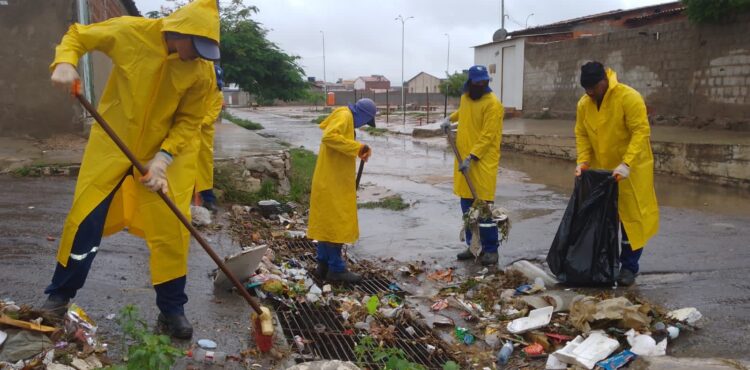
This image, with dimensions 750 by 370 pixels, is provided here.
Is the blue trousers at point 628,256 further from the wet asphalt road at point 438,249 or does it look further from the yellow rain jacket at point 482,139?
the yellow rain jacket at point 482,139

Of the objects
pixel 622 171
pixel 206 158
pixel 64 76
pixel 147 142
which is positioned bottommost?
pixel 206 158

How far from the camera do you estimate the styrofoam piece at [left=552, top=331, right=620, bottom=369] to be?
3.44 metres

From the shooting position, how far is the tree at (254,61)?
19.5m

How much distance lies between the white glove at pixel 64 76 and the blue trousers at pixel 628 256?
392 cm

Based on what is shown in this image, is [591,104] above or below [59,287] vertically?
above

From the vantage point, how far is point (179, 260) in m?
3.17

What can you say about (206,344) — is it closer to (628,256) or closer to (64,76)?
(64,76)

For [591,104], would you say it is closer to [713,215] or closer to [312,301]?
[312,301]

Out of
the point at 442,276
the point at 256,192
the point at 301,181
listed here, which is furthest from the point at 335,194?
the point at 301,181

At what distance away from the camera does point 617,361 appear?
11.2ft

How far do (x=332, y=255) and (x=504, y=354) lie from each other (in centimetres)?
172

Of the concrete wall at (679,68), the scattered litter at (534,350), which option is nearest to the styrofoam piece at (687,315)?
the scattered litter at (534,350)

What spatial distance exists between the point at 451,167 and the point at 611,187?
27.4 ft

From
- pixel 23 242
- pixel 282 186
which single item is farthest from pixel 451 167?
pixel 23 242
